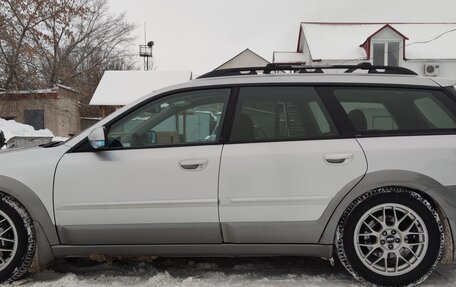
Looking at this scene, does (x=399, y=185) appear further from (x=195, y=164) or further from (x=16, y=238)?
(x=16, y=238)

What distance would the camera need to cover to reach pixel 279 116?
3686 millimetres

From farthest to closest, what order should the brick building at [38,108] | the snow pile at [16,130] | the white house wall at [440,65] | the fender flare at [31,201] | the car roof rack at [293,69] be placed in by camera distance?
the white house wall at [440,65]
the brick building at [38,108]
the snow pile at [16,130]
the car roof rack at [293,69]
the fender flare at [31,201]

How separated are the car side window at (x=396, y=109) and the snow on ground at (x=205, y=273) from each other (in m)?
1.24

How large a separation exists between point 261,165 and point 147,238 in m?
Result: 1.06

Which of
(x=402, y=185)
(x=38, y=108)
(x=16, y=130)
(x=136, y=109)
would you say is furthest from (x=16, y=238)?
(x=38, y=108)

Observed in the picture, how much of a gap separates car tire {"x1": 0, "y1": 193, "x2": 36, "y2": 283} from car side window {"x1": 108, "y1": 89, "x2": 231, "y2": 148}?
893 millimetres

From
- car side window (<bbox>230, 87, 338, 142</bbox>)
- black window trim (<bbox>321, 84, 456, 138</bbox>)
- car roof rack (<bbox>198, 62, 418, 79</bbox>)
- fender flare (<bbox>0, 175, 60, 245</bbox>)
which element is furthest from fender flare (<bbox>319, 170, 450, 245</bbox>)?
fender flare (<bbox>0, 175, 60, 245</bbox>)

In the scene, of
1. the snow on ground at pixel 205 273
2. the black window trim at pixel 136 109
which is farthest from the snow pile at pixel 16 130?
the black window trim at pixel 136 109

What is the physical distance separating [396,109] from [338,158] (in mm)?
708

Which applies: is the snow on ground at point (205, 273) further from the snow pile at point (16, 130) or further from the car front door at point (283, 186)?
the snow pile at point (16, 130)

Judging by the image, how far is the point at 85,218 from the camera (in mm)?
3582

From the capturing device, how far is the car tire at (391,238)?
348 cm

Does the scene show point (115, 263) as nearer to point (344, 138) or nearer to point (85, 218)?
point (85, 218)

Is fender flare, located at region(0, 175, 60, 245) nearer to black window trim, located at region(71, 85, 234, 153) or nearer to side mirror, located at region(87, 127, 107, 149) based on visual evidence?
black window trim, located at region(71, 85, 234, 153)
